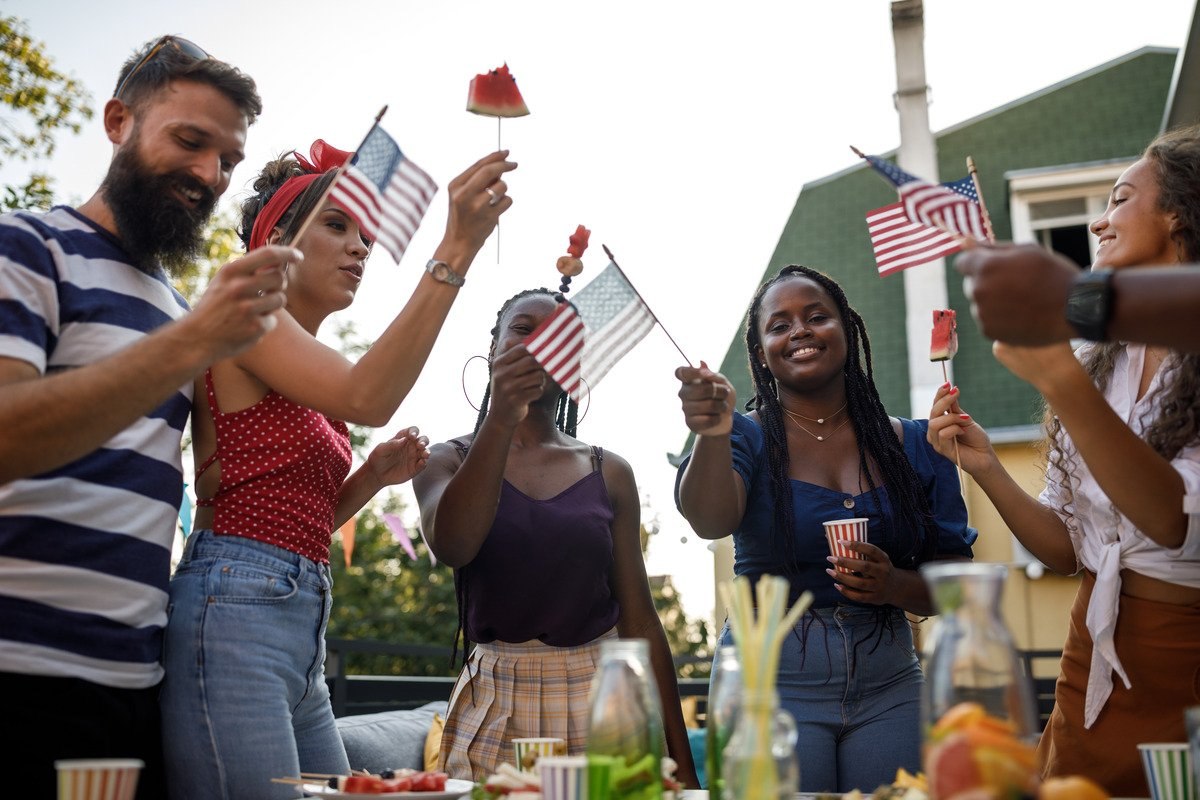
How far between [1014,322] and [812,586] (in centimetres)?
145

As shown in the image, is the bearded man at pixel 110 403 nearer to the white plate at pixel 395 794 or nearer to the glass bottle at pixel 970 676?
the white plate at pixel 395 794

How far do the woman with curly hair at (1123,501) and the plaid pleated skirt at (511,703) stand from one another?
130cm

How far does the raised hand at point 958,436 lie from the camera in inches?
119

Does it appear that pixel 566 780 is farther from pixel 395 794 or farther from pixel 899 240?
pixel 899 240

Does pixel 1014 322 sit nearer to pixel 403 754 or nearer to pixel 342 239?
pixel 342 239

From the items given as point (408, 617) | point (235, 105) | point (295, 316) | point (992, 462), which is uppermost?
point (235, 105)

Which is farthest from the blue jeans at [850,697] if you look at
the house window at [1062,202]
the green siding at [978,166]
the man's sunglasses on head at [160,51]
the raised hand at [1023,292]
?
the house window at [1062,202]

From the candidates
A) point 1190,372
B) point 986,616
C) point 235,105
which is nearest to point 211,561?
point 235,105

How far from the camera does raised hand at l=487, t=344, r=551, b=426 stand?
9.98 ft

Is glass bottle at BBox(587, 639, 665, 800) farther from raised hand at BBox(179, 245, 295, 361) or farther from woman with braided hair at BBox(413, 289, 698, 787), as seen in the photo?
woman with braided hair at BBox(413, 289, 698, 787)

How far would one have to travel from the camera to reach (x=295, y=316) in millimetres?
2762

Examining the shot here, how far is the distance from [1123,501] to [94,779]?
210 cm

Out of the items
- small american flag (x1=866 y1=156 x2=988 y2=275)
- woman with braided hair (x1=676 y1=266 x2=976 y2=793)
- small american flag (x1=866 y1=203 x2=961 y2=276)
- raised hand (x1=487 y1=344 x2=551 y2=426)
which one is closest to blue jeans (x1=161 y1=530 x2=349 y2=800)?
raised hand (x1=487 y1=344 x2=551 y2=426)

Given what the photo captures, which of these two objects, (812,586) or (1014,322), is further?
(812,586)
